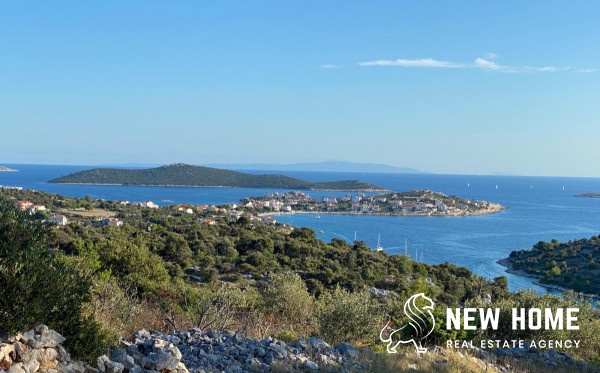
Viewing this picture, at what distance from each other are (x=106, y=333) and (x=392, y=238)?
67922 mm

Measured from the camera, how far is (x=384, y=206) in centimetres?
10931

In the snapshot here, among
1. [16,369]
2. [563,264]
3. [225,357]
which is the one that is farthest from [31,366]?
[563,264]

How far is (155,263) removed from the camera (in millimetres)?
16938

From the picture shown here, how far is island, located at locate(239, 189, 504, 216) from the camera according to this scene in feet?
340

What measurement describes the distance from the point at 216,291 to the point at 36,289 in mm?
12533

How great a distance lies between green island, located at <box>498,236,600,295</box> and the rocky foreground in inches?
1301

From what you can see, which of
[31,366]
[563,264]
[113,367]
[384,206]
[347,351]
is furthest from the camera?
[384,206]

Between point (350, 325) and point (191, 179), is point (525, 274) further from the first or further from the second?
point (191, 179)

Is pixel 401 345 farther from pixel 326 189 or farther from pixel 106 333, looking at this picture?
pixel 326 189

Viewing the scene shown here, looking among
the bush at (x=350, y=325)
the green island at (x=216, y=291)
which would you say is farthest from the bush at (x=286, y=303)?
the bush at (x=350, y=325)

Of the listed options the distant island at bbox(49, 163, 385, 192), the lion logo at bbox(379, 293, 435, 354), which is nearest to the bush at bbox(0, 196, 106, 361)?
the lion logo at bbox(379, 293, 435, 354)

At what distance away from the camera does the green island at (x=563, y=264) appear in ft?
126

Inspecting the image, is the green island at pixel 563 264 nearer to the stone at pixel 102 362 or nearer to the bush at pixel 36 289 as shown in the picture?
the stone at pixel 102 362

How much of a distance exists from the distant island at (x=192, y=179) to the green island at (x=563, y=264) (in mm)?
114850
